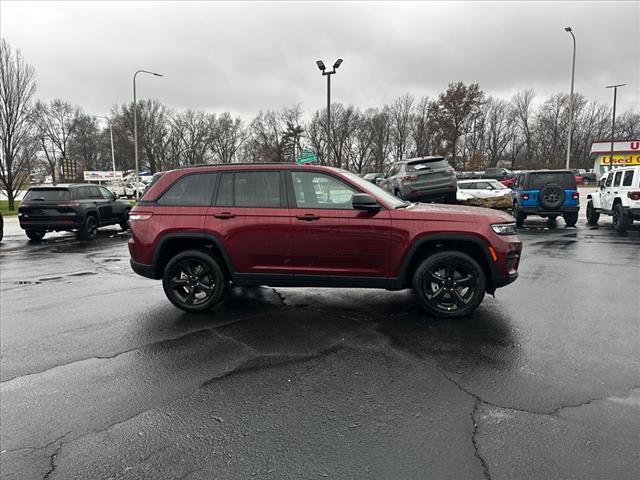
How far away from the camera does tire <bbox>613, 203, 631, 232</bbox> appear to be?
12945 millimetres

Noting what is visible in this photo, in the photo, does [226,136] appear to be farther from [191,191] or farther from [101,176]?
[191,191]

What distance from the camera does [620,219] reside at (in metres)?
13.1

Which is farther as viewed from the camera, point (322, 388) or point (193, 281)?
point (193, 281)

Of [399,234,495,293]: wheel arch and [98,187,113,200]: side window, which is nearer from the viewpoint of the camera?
[399,234,495,293]: wheel arch

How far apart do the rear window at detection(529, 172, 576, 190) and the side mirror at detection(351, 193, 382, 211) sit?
11.7m

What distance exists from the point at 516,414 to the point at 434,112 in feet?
202

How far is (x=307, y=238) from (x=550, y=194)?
1222 cm

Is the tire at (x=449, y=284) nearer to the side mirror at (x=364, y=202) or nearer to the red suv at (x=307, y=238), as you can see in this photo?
the red suv at (x=307, y=238)

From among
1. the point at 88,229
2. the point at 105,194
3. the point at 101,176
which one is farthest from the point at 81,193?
the point at 101,176

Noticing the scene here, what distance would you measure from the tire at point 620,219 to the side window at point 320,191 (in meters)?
12.0

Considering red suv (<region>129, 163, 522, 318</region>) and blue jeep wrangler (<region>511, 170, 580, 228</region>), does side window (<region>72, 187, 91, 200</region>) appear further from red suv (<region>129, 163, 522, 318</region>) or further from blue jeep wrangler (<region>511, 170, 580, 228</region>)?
blue jeep wrangler (<region>511, 170, 580, 228</region>)

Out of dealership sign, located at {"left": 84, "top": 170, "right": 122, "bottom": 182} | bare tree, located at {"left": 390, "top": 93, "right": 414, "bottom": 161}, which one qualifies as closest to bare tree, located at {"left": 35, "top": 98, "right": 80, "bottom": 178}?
dealership sign, located at {"left": 84, "top": 170, "right": 122, "bottom": 182}

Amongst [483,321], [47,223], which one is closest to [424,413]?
[483,321]

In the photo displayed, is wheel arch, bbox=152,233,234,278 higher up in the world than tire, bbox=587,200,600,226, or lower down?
higher up
